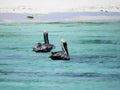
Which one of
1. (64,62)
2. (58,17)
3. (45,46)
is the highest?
(58,17)

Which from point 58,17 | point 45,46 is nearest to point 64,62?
point 45,46

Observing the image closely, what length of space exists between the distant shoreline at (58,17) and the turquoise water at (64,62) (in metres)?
0.05

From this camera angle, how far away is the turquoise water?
3898mm

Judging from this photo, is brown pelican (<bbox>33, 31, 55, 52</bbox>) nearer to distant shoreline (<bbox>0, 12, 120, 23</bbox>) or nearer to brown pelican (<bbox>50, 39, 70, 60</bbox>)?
brown pelican (<bbox>50, 39, 70, 60</bbox>)

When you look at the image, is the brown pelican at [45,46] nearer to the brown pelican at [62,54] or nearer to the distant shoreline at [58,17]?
the brown pelican at [62,54]

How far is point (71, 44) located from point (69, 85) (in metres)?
0.67

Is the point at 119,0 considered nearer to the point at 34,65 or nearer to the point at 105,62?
the point at 105,62

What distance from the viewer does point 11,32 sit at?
13.9 ft

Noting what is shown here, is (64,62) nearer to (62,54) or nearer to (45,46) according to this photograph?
(62,54)

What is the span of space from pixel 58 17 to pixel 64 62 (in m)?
0.51

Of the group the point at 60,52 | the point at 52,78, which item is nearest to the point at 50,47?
the point at 60,52

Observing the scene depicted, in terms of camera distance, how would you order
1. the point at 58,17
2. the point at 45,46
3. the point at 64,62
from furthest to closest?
the point at 45,46 < the point at 64,62 < the point at 58,17

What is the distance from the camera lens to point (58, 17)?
4277 millimetres

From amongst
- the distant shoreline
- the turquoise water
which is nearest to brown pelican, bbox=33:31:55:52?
the turquoise water
